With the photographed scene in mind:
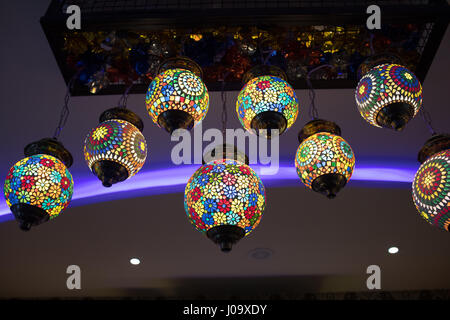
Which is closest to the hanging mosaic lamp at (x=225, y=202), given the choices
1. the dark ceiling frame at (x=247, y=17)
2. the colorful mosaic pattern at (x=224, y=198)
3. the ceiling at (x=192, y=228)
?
the colorful mosaic pattern at (x=224, y=198)

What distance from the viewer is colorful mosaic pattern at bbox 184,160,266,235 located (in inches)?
51.5

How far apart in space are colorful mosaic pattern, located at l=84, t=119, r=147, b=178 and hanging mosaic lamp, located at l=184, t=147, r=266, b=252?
29cm

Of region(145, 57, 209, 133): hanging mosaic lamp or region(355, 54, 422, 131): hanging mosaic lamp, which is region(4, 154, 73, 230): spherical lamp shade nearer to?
region(145, 57, 209, 133): hanging mosaic lamp

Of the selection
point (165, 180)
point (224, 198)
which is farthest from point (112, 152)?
point (165, 180)

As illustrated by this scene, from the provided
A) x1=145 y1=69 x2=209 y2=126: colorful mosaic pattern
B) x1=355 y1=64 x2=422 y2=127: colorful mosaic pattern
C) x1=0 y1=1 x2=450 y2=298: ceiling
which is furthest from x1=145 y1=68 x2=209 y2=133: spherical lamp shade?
x1=0 y1=1 x2=450 y2=298: ceiling

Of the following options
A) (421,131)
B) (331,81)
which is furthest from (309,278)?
(331,81)

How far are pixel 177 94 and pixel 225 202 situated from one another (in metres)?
0.43

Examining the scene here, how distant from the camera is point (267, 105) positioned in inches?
57.8

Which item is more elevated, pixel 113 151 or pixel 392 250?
pixel 392 250

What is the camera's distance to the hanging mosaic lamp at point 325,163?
1.42m

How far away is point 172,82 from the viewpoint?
1.46m

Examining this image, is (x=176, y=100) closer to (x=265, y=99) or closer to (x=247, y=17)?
(x=265, y=99)
